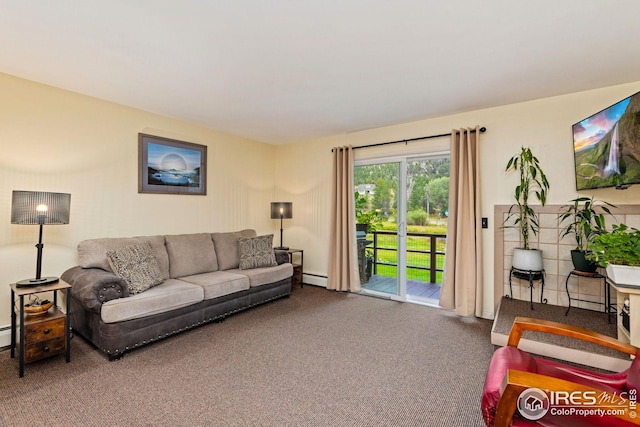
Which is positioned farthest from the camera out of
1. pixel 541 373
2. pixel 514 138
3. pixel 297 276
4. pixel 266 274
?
pixel 297 276

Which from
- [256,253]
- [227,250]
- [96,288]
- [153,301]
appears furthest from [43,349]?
[256,253]

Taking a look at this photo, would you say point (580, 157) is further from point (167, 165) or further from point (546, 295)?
point (167, 165)

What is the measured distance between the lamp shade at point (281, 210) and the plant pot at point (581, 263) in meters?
3.73

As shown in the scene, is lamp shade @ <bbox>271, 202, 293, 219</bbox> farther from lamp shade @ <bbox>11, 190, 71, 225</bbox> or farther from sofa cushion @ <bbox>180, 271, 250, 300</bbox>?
lamp shade @ <bbox>11, 190, 71, 225</bbox>

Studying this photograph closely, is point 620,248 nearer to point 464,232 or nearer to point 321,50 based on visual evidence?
point 464,232

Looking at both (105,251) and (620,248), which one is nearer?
(620,248)

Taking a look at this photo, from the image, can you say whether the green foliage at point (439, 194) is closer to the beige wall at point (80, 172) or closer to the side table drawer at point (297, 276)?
the side table drawer at point (297, 276)

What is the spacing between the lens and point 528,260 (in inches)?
121

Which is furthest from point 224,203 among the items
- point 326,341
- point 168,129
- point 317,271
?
point 326,341

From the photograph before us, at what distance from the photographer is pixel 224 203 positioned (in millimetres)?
4734

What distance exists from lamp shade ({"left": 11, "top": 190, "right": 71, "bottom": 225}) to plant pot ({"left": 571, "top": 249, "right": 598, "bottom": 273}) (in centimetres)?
474

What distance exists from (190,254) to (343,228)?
221 centimetres

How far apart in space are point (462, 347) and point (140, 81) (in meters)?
4.00

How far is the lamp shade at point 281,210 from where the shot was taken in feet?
16.6
